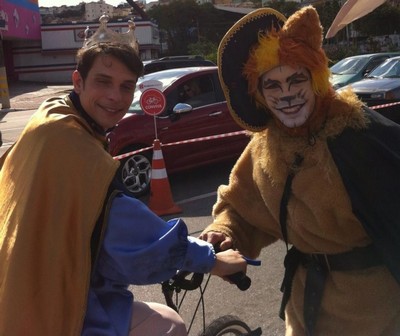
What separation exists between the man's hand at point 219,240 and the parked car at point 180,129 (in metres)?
5.00

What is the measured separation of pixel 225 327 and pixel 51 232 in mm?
1453

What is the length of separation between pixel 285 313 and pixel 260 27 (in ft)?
3.93

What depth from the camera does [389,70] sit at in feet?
41.4

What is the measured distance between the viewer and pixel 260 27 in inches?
85.4

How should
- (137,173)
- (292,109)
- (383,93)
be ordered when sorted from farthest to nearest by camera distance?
(383,93) < (137,173) < (292,109)

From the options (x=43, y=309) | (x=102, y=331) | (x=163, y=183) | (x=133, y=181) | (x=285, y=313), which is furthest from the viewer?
(x=133, y=181)

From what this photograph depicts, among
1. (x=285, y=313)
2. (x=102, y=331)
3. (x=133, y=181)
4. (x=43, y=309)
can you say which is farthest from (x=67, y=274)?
(x=133, y=181)

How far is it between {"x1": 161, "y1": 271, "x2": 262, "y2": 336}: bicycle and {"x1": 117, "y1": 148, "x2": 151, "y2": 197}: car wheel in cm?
466

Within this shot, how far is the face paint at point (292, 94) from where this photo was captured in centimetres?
206

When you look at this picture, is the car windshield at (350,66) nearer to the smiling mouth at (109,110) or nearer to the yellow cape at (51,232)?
the smiling mouth at (109,110)

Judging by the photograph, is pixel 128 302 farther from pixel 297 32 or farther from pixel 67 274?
pixel 297 32

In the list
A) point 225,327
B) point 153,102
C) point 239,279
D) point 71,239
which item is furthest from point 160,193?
point 71,239

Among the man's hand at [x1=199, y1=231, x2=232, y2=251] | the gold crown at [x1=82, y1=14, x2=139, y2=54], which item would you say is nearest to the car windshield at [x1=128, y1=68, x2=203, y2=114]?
the man's hand at [x1=199, y1=231, x2=232, y2=251]

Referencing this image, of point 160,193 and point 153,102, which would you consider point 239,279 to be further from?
point 153,102
